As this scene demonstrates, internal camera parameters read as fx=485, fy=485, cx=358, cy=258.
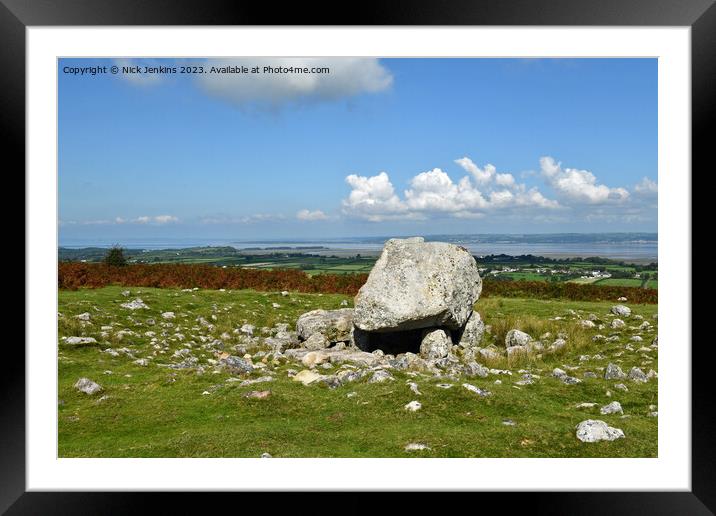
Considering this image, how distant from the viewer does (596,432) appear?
7.77 metres

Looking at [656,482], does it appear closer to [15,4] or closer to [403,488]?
[403,488]

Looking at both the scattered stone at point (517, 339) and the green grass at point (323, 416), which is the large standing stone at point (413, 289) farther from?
the green grass at point (323, 416)

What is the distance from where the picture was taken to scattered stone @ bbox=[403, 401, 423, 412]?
335 inches

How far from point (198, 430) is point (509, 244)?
1747cm

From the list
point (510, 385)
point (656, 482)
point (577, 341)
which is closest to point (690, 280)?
point (656, 482)

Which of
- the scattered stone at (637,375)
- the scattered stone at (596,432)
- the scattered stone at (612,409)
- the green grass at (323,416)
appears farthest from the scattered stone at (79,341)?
the scattered stone at (637,375)

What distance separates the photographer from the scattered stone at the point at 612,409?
880 cm

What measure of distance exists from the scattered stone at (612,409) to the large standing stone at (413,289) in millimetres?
4815

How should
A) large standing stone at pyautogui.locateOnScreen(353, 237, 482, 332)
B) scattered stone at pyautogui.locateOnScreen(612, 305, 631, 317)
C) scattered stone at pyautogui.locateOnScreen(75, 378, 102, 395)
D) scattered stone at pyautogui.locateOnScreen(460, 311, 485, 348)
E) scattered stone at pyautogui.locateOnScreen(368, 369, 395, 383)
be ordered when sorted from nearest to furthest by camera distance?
scattered stone at pyautogui.locateOnScreen(75, 378, 102, 395) → scattered stone at pyautogui.locateOnScreen(368, 369, 395, 383) → large standing stone at pyautogui.locateOnScreen(353, 237, 482, 332) → scattered stone at pyautogui.locateOnScreen(460, 311, 485, 348) → scattered stone at pyautogui.locateOnScreen(612, 305, 631, 317)

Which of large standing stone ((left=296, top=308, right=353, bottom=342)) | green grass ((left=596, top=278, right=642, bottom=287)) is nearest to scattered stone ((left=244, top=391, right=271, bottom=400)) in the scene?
large standing stone ((left=296, top=308, right=353, bottom=342))

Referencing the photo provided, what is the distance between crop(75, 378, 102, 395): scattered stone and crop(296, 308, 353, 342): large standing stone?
615 cm

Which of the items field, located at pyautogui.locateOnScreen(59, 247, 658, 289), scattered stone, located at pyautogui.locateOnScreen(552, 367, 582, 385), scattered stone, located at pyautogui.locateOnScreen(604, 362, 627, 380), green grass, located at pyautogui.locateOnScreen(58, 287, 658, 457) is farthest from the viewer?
field, located at pyautogui.locateOnScreen(59, 247, 658, 289)

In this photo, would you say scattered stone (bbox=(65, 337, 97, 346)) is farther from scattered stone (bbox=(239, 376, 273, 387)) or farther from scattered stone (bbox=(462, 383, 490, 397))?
scattered stone (bbox=(462, 383, 490, 397))

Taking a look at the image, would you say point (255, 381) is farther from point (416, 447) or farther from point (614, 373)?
point (614, 373)
